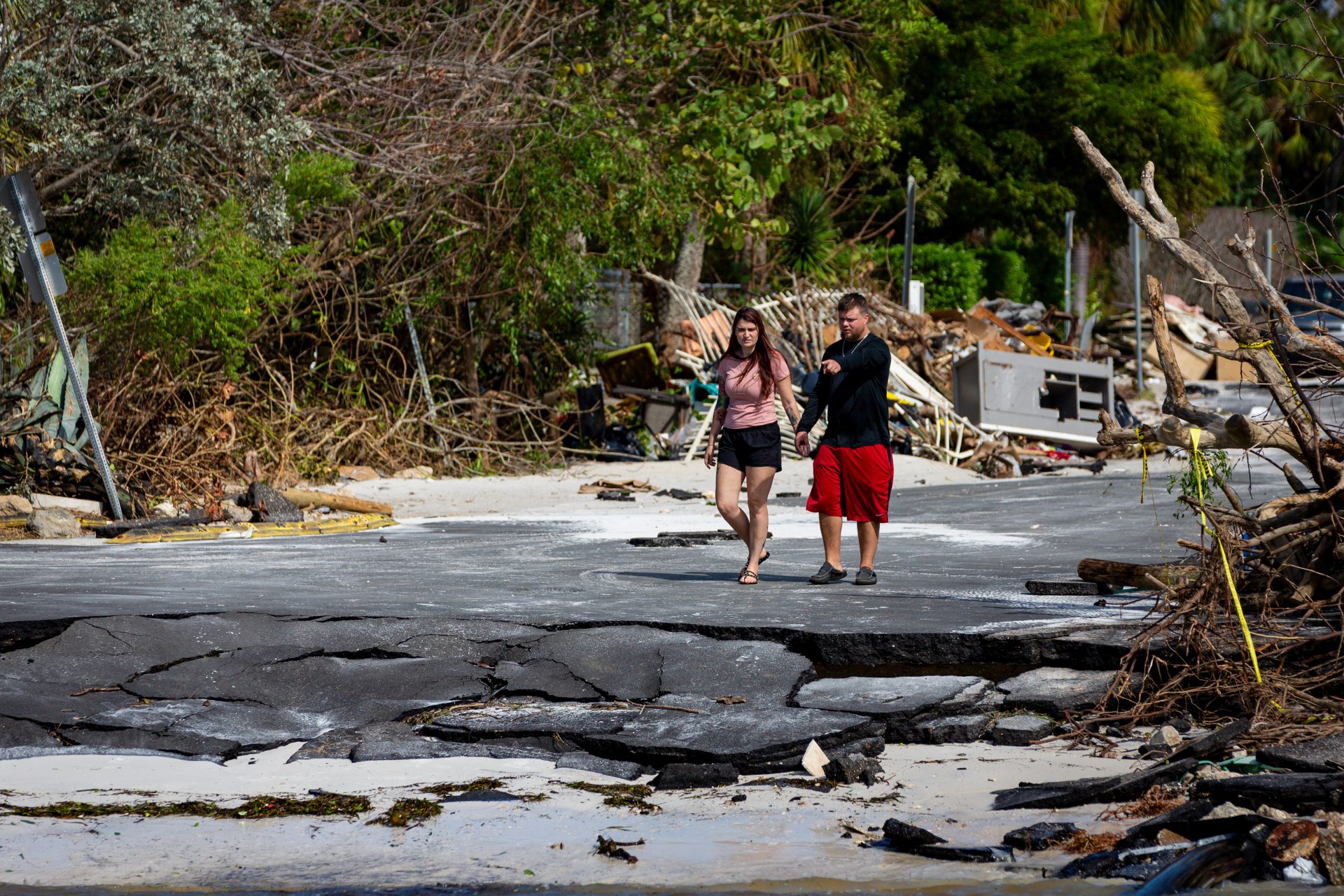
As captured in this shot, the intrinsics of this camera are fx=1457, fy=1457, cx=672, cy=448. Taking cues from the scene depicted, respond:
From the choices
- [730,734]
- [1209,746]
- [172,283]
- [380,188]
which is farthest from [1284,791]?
[380,188]

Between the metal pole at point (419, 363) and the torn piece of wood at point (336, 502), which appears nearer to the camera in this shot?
the torn piece of wood at point (336, 502)

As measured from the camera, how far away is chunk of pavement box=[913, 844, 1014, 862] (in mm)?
4125

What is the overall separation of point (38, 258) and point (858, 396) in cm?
667

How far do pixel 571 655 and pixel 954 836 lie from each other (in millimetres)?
2523

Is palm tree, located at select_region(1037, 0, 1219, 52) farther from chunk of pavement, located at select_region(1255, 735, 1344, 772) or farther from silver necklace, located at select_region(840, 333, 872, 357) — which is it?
chunk of pavement, located at select_region(1255, 735, 1344, 772)

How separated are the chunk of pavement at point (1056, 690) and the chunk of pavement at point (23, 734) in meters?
3.68

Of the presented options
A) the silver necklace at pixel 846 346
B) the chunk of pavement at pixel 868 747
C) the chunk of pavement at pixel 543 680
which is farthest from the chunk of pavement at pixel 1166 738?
the silver necklace at pixel 846 346

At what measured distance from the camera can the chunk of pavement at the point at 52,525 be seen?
1141 cm

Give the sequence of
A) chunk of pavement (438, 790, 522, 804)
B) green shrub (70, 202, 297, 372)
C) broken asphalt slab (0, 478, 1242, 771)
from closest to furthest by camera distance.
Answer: chunk of pavement (438, 790, 522, 804) < broken asphalt slab (0, 478, 1242, 771) < green shrub (70, 202, 297, 372)

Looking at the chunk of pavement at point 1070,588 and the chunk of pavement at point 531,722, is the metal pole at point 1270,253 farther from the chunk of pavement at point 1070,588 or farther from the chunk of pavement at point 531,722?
the chunk of pavement at point 531,722

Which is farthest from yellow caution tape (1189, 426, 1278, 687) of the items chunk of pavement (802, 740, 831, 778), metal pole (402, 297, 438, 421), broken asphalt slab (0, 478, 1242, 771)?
metal pole (402, 297, 438, 421)

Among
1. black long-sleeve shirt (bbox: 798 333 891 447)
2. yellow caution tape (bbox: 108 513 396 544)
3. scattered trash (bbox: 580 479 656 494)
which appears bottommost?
yellow caution tape (bbox: 108 513 396 544)

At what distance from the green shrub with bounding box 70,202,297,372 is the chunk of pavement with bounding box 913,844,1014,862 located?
10.8 meters

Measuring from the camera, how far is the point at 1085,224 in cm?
3416
